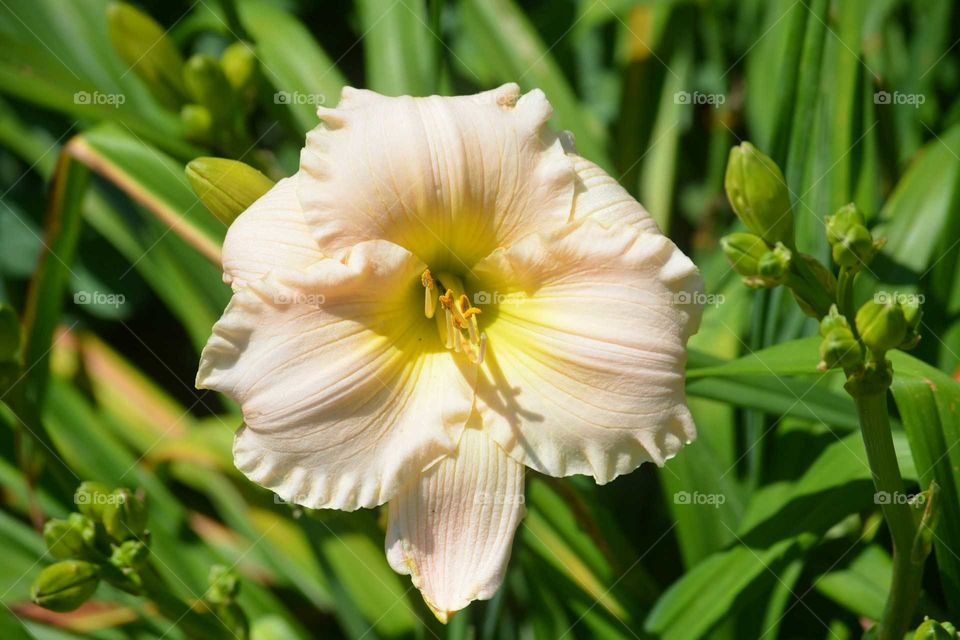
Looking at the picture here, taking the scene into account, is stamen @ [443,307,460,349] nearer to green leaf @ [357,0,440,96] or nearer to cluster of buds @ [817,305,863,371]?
cluster of buds @ [817,305,863,371]

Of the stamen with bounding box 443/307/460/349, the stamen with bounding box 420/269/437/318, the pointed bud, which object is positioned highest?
the stamen with bounding box 420/269/437/318

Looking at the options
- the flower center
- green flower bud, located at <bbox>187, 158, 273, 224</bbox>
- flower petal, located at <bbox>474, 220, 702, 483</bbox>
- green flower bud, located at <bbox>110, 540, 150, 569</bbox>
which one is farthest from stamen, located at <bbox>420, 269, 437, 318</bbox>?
green flower bud, located at <bbox>110, 540, 150, 569</bbox>

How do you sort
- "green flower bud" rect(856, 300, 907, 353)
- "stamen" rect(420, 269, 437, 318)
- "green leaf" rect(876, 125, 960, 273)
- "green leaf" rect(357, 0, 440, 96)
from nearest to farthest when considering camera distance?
"green flower bud" rect(856, 300, 907, 353) → "stamen" rect(420, 269, 437, 318) → "green leaf" rect(876, 125, 960, 273) → "green leaf" rect(357, 0, 440, 96)

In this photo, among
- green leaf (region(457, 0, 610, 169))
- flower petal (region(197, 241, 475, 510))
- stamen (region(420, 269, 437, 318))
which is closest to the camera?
flower petal (region(197, 241, 475, 510))

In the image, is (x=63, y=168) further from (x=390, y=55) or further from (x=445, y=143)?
(x=445, y=143)

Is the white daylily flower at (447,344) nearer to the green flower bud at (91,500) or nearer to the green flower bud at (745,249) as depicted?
the green flower bud at (745,249)

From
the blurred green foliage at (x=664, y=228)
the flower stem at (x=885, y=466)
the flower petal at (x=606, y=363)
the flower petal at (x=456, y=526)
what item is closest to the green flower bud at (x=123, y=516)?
the blurred green foliage at (x=664, y=228)

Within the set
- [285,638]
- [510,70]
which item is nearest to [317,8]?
[510,70]
